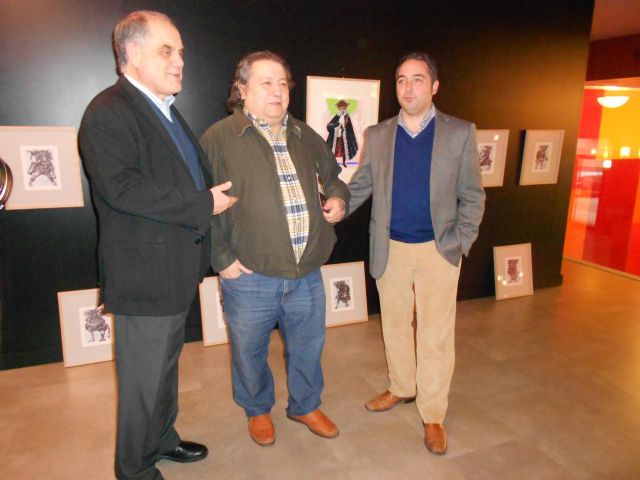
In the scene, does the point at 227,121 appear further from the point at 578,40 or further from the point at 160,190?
the point at 578,40

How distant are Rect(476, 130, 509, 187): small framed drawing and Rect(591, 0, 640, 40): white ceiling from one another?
1887 millimetres

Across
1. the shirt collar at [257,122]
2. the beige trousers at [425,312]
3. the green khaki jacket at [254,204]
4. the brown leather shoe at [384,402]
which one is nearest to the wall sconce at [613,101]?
the beige trousers at [425,312]

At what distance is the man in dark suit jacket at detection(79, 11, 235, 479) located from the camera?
5.15 feet

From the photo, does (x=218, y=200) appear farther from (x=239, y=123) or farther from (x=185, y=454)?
(x=185, y=454)

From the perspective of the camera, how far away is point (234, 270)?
2.09 metres

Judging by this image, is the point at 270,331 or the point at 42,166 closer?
the point at 270,331

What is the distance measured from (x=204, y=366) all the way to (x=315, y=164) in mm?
1720

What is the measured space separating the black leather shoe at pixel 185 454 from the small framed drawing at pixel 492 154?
3291 mm

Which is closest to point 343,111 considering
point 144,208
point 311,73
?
point 311,73

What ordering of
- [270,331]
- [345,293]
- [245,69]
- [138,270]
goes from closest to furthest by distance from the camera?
[138,270] → [245,69] → [270,331] → [345,293]

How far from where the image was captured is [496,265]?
453 cm

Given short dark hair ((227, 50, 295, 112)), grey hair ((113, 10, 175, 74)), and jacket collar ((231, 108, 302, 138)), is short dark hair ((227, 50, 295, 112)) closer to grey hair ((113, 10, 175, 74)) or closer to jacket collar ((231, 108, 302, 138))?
jacket collar ((231, 108, 302, 138))

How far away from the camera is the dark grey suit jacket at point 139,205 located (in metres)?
1.56

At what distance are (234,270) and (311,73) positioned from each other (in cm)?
198
